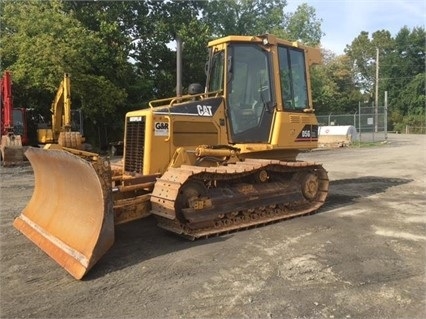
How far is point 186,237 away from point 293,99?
328 centimetres

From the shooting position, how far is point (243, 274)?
4855mm

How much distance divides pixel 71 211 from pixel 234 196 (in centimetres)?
228

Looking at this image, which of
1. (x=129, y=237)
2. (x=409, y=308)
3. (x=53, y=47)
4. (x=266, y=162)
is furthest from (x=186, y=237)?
(x=53, y=47)

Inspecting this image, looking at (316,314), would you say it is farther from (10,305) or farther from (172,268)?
(10,305)

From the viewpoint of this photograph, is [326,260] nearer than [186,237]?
Yes

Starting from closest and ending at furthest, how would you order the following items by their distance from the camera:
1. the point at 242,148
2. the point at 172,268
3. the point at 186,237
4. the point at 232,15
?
the point at 172,268
the point at 186,237
the point at 242,148
the point at 232,15

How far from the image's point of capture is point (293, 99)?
26.0 ft

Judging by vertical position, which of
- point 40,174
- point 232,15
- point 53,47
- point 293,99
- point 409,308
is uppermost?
point 232,15

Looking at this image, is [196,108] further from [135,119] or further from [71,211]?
[71,211]

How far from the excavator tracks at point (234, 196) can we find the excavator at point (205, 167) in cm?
2

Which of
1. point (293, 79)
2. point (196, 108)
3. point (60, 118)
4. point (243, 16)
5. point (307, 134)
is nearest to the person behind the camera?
point (196, 108)

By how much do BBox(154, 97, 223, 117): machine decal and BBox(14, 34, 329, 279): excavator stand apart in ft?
0.05

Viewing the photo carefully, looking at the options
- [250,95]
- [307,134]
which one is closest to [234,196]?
[250,95]

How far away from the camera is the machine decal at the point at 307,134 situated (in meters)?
8.01
